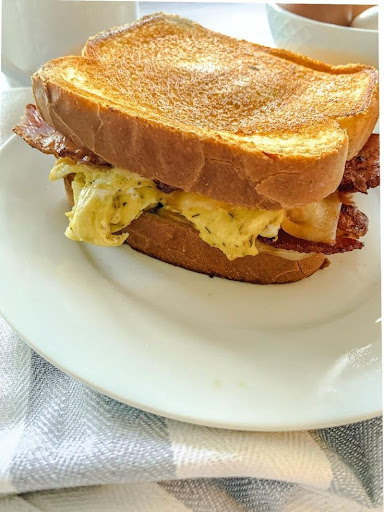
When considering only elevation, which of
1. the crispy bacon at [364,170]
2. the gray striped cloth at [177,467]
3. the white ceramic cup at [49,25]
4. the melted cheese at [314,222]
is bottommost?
the gray striped cloth at [177,467]

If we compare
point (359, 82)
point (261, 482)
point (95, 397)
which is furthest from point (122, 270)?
point (359, 82)

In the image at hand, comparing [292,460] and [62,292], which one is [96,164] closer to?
[62,292]

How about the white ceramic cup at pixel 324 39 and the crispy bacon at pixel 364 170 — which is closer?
the crispy bacon at pixel 364 170

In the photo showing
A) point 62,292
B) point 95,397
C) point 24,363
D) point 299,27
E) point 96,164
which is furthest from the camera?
point 299,27

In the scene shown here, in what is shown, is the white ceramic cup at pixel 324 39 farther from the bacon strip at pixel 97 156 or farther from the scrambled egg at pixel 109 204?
the scrambled egg at pixel 109 204

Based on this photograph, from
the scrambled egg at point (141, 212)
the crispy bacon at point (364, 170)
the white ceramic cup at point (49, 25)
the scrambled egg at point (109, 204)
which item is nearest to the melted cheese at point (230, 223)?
the scrambled egg at point (141, 212)

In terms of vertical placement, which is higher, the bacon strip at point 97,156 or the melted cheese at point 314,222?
the bacon strip at point 97,156

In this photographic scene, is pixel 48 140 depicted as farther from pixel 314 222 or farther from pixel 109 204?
pixel 314 222
